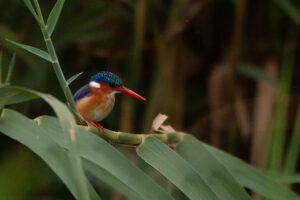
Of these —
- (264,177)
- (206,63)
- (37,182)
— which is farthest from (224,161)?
(206,63)

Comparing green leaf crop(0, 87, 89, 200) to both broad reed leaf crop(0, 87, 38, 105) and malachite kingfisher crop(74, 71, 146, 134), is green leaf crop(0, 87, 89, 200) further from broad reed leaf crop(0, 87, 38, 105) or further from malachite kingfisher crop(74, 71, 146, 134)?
malachite kingfisher crop(74, 71, 146, 134)

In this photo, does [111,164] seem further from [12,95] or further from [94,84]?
[94,84]

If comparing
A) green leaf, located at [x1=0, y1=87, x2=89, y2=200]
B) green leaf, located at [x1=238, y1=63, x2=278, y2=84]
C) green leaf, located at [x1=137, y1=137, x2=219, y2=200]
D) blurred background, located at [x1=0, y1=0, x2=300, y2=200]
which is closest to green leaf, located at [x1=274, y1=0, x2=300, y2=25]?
blurred background, located at [x1=0, y1=0, x2=300, y2=200]

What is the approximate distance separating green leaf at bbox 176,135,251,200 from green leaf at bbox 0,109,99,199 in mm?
330

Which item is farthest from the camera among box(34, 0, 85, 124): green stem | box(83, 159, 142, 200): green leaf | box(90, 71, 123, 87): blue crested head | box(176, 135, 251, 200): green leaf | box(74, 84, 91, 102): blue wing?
box(74, 84, 91, 102): blue wing

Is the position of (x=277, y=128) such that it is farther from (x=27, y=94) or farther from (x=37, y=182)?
(x=37, y=182)

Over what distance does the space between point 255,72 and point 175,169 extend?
144cm

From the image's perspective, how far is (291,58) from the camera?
2.45 m

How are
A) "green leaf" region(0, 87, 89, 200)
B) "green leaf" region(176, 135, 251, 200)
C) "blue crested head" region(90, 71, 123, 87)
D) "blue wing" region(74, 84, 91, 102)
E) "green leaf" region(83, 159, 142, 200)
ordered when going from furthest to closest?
"blue wing" region(74, 84, 91, 102)
"blue crested head" region(90, 71, 123, 87)
"green leaf" region(176, 135, 251, 200)
"green leaf" region(83, 159, 142, 200)
"green leaf" region(0, 87, 89, 200)

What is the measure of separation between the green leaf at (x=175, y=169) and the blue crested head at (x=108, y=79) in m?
0.23

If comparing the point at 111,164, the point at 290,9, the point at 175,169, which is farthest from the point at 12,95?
the point at 290,9

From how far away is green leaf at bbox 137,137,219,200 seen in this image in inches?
43.9

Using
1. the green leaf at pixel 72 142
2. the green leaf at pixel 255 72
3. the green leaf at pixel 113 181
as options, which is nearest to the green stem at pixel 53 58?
the green leaf at pixel 72 142

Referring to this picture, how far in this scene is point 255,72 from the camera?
2.49 m
